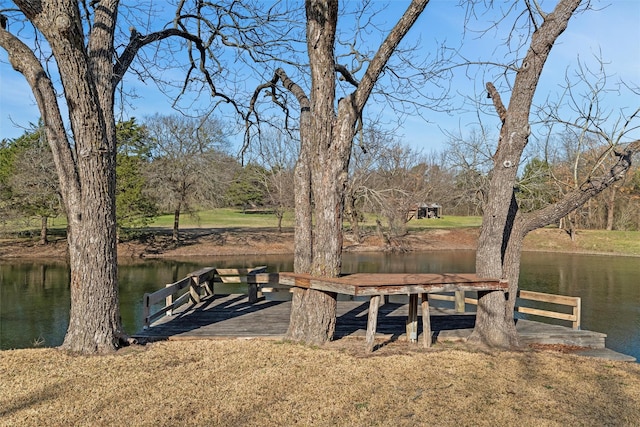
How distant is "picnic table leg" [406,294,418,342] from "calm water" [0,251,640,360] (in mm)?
5539

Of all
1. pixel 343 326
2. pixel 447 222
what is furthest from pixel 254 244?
pixel 343 326

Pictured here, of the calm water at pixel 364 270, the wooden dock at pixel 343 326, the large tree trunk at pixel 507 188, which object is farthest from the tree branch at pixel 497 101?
the calm water at pixel 364 270

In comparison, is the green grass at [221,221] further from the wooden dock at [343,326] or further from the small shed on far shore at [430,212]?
the wooden dock at [343,326]

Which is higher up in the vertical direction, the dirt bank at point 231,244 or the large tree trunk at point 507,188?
the large tree trunk at point 507,188

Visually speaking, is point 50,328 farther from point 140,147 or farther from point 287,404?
point 140,147

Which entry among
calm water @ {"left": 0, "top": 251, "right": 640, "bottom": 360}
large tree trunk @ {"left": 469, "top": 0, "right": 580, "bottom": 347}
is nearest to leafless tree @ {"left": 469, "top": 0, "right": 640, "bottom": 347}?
large tree trunk @ {"left": 469, "top": 0, "right": 580, "bottom": 347}

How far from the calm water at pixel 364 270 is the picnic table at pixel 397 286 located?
5253 millimetres

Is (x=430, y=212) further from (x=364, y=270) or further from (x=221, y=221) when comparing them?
(x=364, y=270)

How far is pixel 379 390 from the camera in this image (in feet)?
18.1

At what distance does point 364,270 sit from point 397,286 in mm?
17552

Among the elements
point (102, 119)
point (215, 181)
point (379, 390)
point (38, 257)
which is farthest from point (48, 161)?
point (379, 390)

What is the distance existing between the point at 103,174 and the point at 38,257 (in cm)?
2472

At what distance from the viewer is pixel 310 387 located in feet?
18.2

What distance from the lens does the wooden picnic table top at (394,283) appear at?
6744 millimetres
